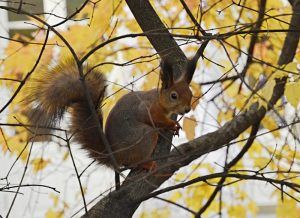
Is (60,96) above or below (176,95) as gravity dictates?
below

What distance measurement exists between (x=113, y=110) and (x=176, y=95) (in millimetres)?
301

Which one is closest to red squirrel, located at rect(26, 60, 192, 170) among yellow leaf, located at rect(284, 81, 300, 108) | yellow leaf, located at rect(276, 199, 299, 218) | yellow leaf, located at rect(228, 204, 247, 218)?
yellow leaf, located at rect(284, 81, 300, 108)

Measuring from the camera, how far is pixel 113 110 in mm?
2477

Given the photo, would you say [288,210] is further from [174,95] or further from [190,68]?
[190,68]

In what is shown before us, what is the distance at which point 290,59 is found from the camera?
247 cm

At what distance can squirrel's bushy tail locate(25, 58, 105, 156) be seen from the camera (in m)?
1.84

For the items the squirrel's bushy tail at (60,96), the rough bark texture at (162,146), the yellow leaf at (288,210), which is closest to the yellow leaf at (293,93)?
the rough bark texture at (162,146)

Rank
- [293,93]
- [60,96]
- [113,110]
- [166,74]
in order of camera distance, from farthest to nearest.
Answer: [113,110]
[166,74]
[60,96]
[293,93]

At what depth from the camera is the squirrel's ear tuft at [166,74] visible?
1993mm

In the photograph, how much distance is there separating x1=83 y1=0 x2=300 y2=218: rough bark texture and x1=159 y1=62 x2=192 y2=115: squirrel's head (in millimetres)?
167

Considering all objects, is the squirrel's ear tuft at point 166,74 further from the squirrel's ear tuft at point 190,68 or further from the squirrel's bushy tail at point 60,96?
the squirrel's bushy tail at point 60,96

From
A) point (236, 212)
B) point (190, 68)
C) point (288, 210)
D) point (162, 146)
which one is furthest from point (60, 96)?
point (236, 212)

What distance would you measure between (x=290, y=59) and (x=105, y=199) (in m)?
1.08

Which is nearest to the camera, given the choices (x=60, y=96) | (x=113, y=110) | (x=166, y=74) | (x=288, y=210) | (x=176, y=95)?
(x=60, y=96)
